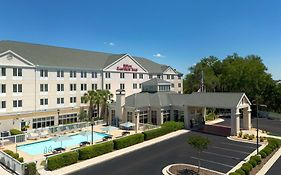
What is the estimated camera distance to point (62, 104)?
47156 millimetres

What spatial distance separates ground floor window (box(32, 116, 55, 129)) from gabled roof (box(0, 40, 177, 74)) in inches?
396

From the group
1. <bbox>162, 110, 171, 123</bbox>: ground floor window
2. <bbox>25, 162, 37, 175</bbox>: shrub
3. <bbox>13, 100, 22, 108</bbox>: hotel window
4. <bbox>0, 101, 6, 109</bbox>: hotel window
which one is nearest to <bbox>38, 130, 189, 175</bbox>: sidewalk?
<bbox>25, 162, 37, 175</bbox>: shrub

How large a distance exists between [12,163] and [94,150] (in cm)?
867

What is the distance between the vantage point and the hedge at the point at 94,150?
2697 centimetres

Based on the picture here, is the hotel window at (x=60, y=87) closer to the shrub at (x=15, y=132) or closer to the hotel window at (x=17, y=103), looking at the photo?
the hotel window at (x=17, y=103)

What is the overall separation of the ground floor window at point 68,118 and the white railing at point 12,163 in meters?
19.6

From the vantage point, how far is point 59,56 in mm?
50219

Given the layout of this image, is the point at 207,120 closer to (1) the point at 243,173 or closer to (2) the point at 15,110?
(1) the point at 243,173

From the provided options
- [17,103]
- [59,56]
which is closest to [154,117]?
[59,56]

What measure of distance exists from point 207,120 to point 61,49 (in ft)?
122

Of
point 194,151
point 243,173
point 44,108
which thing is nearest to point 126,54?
point 44,108

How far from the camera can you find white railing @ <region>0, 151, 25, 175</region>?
2236 cm

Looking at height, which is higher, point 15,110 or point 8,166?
point 15,110

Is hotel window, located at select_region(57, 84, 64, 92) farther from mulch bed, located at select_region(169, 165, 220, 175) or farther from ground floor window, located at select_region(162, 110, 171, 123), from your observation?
mulch bed, located at select_region(169, 165, 220, 175)
